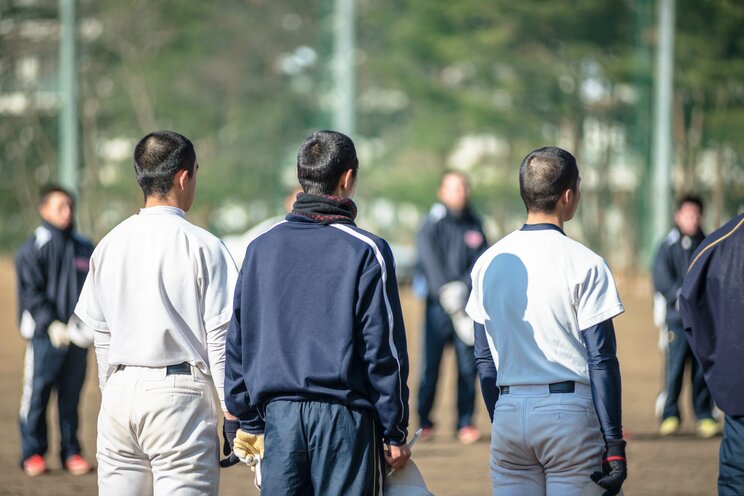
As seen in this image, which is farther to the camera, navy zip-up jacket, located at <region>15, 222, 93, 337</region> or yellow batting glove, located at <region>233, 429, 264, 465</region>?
navy zip-up jacket, located at <region>15, 222, 93, 337</region>

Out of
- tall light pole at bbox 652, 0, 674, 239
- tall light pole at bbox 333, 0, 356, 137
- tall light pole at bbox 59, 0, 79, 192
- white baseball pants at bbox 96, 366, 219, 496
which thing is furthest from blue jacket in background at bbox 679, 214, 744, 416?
tall light pole at bbox 333, 0, 356, 137

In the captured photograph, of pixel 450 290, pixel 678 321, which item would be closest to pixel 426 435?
pixel 450 290

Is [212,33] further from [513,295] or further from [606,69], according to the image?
[513,295]

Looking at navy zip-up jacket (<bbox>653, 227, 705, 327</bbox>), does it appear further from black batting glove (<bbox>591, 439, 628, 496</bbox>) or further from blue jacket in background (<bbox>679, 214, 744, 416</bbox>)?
black batting glove (<bbox>591, 439, 628, 496</bbox>)

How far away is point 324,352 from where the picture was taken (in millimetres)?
3785

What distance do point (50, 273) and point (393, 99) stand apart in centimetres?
1974

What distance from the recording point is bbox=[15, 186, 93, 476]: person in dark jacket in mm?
7887

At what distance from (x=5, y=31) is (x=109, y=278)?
23.8m

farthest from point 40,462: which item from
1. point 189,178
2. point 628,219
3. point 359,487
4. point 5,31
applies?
point 5,31

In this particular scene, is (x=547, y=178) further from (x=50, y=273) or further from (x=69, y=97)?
(x=69, y=97)

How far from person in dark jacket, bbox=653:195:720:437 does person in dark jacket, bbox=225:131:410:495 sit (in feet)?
20.4

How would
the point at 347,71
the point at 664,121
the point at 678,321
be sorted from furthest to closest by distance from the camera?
the point at 347,71 < the point at 664,121 < the point at 678,321

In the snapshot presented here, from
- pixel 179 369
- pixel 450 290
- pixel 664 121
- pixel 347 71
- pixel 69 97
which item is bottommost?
pixel 450 290

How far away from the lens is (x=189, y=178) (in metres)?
4.36
